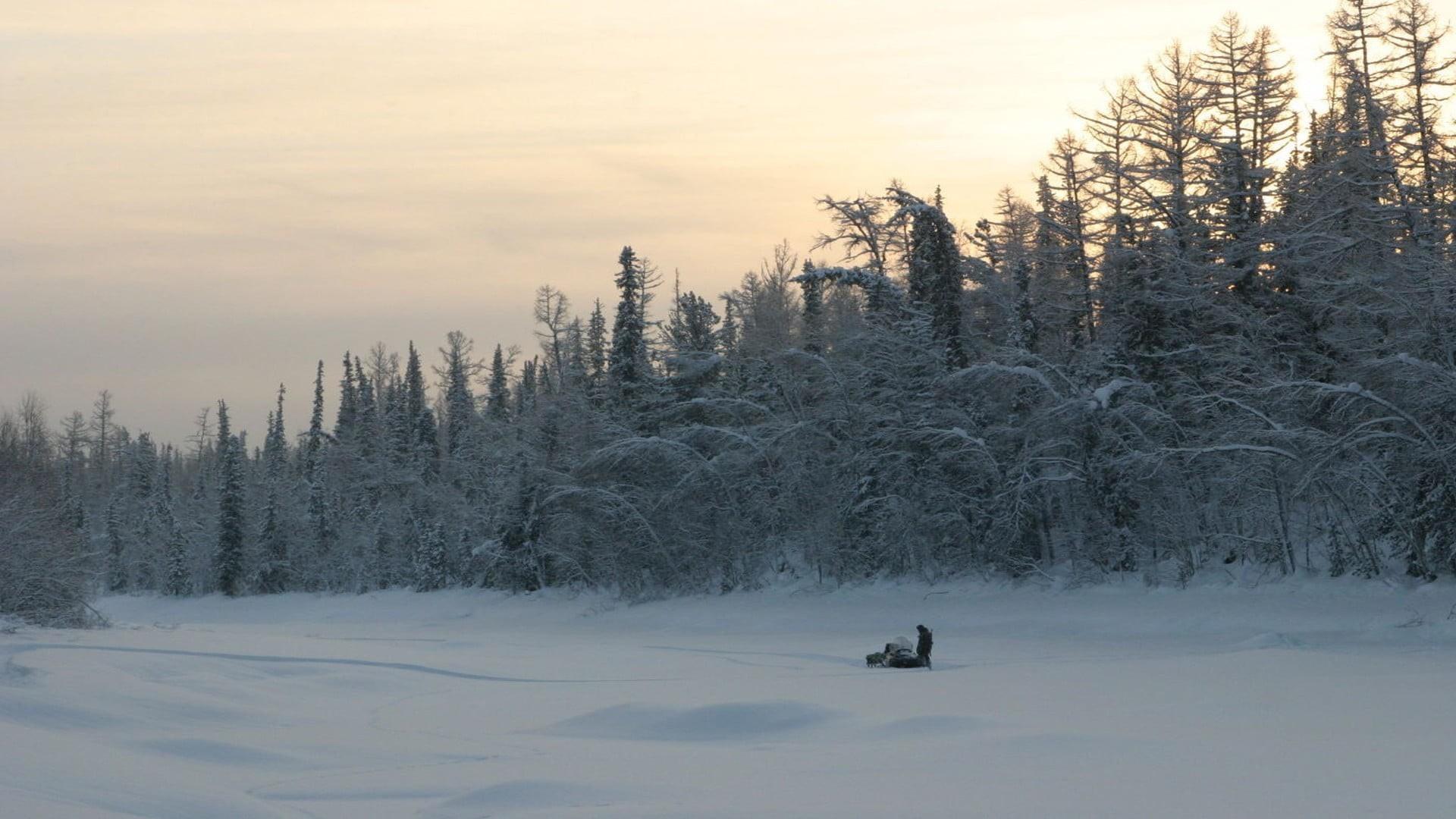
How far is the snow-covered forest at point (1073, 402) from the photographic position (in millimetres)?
29547

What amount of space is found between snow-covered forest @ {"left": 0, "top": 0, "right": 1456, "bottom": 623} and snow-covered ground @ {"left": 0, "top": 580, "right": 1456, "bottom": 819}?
3154 millimetres

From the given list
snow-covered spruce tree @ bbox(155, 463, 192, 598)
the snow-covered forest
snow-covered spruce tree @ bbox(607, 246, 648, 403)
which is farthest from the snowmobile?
snow-covered spruce tree @ bbox(155, 463, 192, 598)

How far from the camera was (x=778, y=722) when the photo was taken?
57.7 ft

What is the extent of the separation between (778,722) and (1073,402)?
20.8m

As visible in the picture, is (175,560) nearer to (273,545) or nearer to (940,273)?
(273,545)

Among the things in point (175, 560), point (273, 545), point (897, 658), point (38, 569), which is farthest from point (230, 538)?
point (897, 658)

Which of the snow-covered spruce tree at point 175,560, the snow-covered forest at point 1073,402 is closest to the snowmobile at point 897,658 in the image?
the snow-covered forest at point 1073,402

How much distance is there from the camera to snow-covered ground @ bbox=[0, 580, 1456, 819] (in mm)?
11375

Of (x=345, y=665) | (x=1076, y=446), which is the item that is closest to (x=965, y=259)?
(x=1076, y=446)

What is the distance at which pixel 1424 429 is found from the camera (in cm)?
2722

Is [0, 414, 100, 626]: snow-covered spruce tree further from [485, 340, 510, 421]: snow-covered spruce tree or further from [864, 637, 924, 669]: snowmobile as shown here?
[485, 340, 510, 421]: snow-covered spruce tree

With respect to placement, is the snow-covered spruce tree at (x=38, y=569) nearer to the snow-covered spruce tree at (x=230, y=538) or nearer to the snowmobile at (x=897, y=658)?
the snowmobile at (x=897, y=658)

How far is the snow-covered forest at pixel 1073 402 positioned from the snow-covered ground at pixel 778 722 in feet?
10.3

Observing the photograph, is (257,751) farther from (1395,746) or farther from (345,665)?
(1395,746)
